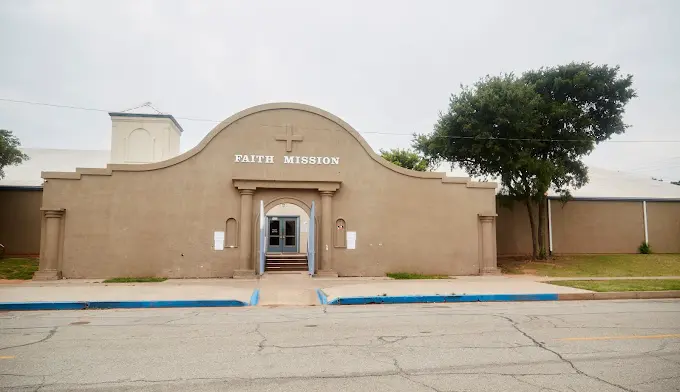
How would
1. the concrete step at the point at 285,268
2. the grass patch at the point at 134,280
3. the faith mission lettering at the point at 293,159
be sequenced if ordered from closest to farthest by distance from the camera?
the grass patch at the point at 134,280, the faith mission lettering at the point at 293,159, the concrete step at the point at 285,268

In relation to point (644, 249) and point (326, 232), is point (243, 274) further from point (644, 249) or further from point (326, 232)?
point (644, 249)

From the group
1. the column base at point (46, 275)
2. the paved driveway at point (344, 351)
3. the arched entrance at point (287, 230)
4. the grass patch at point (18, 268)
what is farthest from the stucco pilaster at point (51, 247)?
the arched entrance at point (287, 230)

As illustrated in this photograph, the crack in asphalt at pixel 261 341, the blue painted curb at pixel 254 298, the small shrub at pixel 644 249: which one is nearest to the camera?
the crack in asphalt at pixel 261 341

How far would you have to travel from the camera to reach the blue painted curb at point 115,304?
1169 centimetres

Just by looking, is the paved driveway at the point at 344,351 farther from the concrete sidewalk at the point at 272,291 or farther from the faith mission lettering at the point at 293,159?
the faith mission lettering at the point at 293,159

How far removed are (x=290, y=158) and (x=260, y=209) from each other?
91.6 inches

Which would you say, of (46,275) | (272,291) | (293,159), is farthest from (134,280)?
(293,159)

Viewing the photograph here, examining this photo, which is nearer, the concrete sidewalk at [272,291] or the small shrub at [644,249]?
the concrete sidewalk at [272,291]

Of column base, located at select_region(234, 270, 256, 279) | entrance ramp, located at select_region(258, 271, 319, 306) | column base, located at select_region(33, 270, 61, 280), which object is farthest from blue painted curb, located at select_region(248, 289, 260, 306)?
column base, located at select_region(33, 270, 61, 280)

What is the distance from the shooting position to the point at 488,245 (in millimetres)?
20016

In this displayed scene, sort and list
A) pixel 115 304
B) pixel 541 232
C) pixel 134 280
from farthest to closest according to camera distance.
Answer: pixel 541 232, pixel 134 280, pixel 115 304

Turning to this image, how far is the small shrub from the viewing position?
27.3 metres

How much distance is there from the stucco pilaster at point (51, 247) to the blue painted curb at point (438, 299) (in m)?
11.2

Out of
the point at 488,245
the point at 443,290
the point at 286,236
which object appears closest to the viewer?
the point at 443,290
